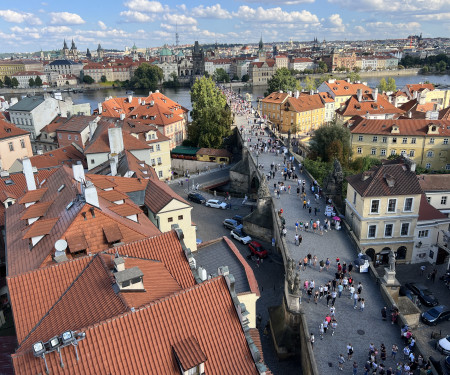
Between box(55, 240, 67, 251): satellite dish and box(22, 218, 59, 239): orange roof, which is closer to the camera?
box(55, 240, 67, 251): satellite dish

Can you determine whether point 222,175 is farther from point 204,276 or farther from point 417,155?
point 204,276

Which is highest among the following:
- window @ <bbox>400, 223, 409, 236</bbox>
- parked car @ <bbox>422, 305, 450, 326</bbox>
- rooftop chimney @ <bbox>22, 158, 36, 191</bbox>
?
rooftop chimney @ <bbox>22, 158, 36, 191</bbox>

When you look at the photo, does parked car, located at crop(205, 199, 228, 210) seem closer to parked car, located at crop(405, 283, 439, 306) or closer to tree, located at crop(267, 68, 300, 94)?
parked car, located at crop(405, 283, 439, 306)

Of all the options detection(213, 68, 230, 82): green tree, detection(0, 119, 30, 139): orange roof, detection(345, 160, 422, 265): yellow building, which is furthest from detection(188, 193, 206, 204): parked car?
detection(213, 68, 230, 82): green tree

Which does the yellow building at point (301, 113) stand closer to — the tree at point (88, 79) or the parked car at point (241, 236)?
the parked car at point (241, 236)

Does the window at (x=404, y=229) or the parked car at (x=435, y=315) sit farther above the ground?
the window at (x=404, y=229)

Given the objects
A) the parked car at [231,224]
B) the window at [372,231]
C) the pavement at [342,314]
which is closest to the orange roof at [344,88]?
the parked car at [231,224]

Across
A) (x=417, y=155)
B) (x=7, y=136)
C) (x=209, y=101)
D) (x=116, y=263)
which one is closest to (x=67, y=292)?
(x=116, y=263)

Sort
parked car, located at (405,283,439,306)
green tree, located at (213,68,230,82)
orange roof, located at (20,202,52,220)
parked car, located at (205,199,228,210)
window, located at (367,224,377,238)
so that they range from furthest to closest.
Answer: green tree, located at (213,68,230,82) → parked car, located at (205,199,228,210) → window, located at (367,224,377,238) → parked car, located at (405,283,439,306) → orange roof, located at (20,202,52,220)
